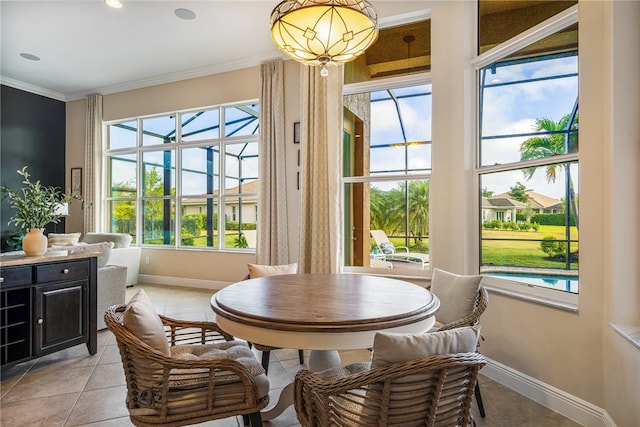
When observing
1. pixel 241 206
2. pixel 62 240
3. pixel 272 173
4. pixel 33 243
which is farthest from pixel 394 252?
pixel 62 240

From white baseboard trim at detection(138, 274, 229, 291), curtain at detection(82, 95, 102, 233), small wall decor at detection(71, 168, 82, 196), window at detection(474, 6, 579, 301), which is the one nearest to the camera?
window at detection(474, 6, 579, 301)

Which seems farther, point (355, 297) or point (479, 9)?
point (479, 9)

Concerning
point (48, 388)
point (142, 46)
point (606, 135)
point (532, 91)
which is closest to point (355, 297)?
point (606, 135)

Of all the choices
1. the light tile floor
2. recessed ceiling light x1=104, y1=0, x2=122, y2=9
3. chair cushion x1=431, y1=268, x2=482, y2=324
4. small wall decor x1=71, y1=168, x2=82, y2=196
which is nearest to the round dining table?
A: chair cushion x1=431, y1=268, x2=482, y2=324

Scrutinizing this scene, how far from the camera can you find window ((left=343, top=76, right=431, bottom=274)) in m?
3.71

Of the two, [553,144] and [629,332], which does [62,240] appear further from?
[629,332]

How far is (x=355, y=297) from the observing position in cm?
177

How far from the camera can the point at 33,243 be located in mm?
2707

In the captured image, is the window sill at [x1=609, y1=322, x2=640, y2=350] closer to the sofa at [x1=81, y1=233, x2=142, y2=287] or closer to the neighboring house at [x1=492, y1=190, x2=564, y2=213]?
the neighboring house at [x1=492, y1=190, x2=564, y2=213]

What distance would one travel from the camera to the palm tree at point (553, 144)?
89.0 inches

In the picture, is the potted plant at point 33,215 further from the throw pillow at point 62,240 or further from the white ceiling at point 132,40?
the throw pillow at point 62,240

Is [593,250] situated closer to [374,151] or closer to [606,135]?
[606,135]

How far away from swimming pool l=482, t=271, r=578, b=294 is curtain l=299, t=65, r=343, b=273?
1777mm

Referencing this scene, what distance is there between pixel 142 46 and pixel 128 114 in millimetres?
1850
